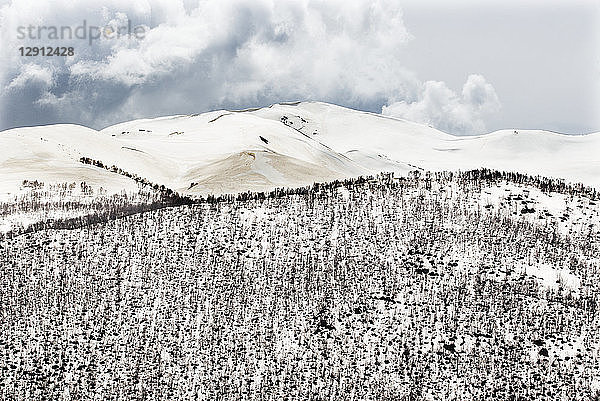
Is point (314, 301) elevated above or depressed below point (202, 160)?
below

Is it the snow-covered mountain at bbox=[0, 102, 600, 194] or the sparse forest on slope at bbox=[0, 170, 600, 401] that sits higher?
the snow-covered mountain at bbox=[0, 102, 600, 194]

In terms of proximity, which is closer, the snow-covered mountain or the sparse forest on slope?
the sparse forest on slope

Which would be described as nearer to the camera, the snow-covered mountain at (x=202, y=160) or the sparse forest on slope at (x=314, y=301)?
the sparse forest on slope at (x=314, y=301)

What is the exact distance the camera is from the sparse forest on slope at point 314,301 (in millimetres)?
23875

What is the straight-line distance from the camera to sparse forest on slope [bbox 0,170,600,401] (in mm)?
23875

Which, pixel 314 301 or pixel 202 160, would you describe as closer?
pixel 314 301

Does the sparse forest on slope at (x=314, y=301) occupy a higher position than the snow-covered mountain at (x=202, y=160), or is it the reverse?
the snow-covered mountain at (x=202, y=160)

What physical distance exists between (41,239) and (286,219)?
13.1 m

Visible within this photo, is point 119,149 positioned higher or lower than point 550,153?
lower

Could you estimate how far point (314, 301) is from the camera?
27719mm

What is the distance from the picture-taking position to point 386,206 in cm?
3534

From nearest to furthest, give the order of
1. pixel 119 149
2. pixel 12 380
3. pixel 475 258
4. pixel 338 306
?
pixel 12 380 < pixel 338 306 < pixel 475 258 < pixel 119 149

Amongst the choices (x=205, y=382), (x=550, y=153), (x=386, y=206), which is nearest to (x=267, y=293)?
(x=205, y=382)

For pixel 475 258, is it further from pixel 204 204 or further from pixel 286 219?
pixel 204 204
